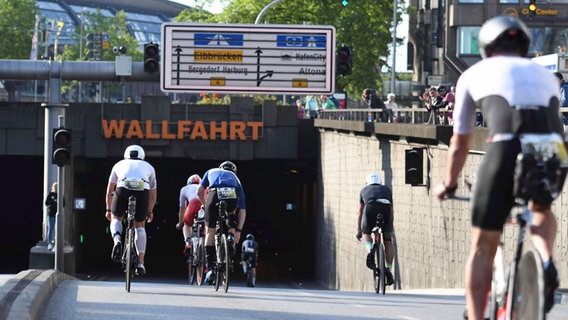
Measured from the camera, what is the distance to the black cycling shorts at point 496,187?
6.31 meters

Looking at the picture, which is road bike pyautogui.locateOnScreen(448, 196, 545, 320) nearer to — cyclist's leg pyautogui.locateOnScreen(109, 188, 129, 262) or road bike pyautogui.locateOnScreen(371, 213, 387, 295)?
cyclist's leg pyautogui.locateOnScreen(109, 188, 129, 262)

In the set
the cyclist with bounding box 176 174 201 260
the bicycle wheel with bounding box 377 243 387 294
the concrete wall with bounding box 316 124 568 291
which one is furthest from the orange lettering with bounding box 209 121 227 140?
the bicycle wheel with bounding box 377 243 387 294

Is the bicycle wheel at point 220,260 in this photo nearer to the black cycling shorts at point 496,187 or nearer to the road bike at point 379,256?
the road bike at point 379,256

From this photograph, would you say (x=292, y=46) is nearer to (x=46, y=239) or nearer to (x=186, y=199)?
(x=46, y=239)

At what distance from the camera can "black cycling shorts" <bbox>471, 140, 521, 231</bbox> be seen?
20.7ft

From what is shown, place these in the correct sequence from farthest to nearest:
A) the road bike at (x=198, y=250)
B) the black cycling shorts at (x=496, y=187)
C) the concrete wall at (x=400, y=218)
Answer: the concrete wall at (x=400, y=218) → the road bike at (x=198, y=250) → the black cycling shorts at (x=496, y=187)

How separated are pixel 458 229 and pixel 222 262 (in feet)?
22.7

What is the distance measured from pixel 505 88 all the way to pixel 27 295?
17.4ft

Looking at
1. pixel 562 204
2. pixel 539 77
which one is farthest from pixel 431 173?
pixel 539 77

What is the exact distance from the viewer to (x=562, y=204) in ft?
57.3

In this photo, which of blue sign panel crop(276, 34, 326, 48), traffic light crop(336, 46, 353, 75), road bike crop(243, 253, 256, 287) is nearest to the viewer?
road bike crop(243, 253, 256, 287)

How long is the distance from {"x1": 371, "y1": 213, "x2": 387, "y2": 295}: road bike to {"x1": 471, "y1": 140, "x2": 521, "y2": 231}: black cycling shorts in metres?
12.8

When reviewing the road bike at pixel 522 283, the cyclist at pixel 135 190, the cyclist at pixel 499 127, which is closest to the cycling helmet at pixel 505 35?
the cyclist at pixel 499 127

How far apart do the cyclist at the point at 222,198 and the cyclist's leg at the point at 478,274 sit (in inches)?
388
